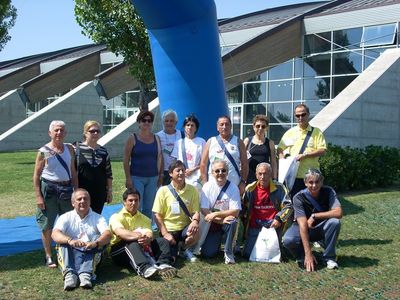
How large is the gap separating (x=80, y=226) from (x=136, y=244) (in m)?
0.60

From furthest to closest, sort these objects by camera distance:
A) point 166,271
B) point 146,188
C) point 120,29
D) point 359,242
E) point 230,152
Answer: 1. point 120,29
2. point 359,242
3. point 146,188
4. point 230,152
5. point 166,271

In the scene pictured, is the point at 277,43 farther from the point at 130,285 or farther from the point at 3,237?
the point at 130,285

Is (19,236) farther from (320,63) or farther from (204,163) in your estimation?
(320,63)

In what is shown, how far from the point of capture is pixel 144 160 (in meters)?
6.83

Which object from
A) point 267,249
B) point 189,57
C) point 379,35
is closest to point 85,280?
point 267,249

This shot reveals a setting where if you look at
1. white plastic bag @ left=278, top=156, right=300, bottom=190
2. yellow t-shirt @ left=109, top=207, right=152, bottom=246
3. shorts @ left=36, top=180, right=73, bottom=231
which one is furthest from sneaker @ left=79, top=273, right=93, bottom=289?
white plastic bag @ left=278, top=156, right=300, bottom=190

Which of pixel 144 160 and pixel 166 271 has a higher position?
pixel 144 160

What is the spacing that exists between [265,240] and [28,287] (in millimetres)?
2532

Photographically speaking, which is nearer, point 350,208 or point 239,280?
point 239,280

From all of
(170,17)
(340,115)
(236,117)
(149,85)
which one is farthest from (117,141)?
(170,17)

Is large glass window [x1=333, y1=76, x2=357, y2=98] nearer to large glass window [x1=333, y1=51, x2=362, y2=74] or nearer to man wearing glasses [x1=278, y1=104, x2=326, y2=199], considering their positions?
large glass window [x1=333, y1=51, x2=362, y2=74]

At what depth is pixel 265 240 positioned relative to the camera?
6180 mm

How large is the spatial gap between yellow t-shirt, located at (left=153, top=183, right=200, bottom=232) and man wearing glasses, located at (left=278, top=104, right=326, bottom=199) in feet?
4.64

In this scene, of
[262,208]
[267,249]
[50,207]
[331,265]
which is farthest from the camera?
[262,208]
